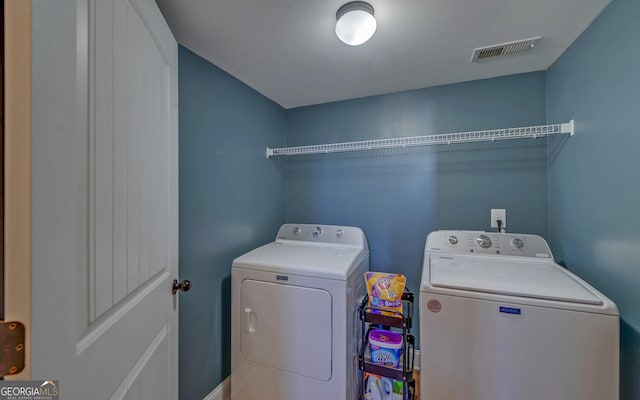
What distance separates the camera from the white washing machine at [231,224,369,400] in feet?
4.53

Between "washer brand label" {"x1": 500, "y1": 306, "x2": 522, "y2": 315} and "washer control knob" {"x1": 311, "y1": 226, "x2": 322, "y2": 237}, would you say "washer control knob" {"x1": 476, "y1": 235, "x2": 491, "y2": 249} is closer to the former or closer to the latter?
"washer brand label" {"x1": 500, "y1": 306, "x2": 522, "y2": 315}

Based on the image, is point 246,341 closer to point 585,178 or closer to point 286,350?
point 286,350

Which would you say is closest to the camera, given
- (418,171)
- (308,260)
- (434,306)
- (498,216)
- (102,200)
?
(102,200)

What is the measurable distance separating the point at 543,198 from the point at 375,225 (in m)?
1.17

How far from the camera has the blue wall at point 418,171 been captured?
1764 millimetres

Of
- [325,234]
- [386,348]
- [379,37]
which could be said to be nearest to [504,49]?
[379,37]

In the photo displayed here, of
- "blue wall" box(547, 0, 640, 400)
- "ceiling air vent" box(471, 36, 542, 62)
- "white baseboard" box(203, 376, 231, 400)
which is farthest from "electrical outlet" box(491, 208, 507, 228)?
"white baseboard" box(203, 376, 231, 400)

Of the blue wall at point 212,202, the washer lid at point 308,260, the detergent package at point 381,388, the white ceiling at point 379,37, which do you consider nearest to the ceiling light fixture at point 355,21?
the white ceiling at point 379,37

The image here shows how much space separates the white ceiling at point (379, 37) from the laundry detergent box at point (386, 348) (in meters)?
1.67

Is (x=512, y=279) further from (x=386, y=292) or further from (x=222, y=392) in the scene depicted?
(x=222, y=392)

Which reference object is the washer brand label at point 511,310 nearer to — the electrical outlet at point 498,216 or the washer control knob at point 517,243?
the washer control knob at point 517,243

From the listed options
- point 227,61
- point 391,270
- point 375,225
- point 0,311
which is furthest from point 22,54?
point 391,270

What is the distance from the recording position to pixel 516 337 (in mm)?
1060

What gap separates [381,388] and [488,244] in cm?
112
